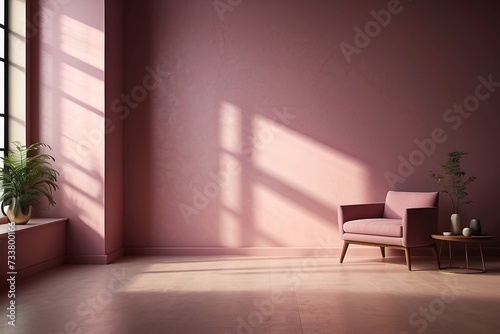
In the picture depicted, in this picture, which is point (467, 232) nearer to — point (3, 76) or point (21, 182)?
point (21, 182)

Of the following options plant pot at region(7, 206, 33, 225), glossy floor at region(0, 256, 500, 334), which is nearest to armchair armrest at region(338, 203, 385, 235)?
glossy floor at region(0, 256, 500, 334)

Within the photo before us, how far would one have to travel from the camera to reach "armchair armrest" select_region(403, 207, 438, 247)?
5.57 m

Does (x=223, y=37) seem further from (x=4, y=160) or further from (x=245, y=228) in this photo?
(x=4, y=160)

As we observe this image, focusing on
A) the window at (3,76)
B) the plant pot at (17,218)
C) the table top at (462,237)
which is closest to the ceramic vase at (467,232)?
the table top at (462,237)

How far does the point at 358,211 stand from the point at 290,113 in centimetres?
146

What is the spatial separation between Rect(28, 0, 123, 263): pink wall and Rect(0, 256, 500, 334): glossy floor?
624 millimetres

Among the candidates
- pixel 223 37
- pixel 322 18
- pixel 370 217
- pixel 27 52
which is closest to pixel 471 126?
pixel 370 217

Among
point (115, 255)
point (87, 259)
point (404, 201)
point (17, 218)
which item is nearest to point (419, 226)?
point (404, 201)

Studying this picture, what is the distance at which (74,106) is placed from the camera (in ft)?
19.8

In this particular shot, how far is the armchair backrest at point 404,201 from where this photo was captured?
6008 millimetres

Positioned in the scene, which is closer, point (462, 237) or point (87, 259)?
point (462, 237)

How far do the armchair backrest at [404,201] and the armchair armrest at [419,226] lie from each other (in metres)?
0.21

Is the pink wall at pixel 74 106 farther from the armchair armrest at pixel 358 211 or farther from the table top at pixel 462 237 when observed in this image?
the table top at pixel 462 237

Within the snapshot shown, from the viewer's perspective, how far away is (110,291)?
459 centimetres
